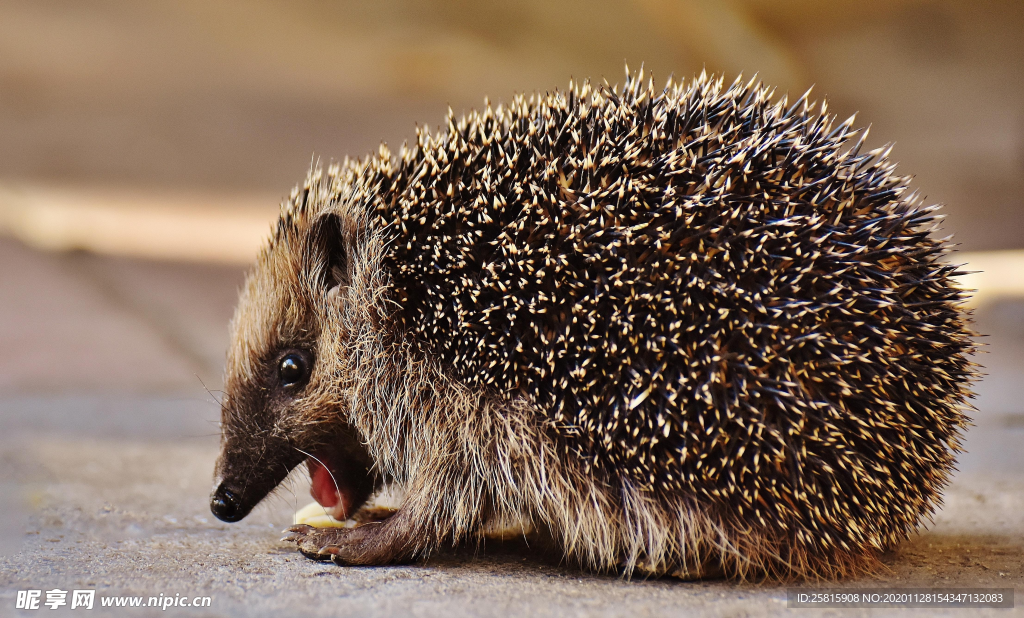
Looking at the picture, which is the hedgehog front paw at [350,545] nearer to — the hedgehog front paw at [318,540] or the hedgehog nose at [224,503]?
the hedgehog front paw at [318,540]

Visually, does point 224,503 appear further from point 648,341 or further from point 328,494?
point 648,341

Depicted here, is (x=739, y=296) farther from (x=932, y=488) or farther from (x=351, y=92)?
(x=351, y=92)

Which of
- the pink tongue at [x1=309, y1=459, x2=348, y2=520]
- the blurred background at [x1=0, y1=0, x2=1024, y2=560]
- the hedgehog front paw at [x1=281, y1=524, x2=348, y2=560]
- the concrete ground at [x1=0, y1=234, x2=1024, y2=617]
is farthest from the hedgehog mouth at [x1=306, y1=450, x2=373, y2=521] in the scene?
the blurred background at [x1=0, y1=0, x2=1024, y2=560]

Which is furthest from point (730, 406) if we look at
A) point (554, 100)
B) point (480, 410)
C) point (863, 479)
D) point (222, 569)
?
point (222, 569)

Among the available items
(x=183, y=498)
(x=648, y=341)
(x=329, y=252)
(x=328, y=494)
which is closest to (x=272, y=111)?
(x=183, y=498)

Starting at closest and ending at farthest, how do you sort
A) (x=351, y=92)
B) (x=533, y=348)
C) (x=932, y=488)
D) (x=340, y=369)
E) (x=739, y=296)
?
(x=739, y=296) < (x=533, y=348) < (x=932, y=488) < (x=340, y=369) < (x=351, y=92)
